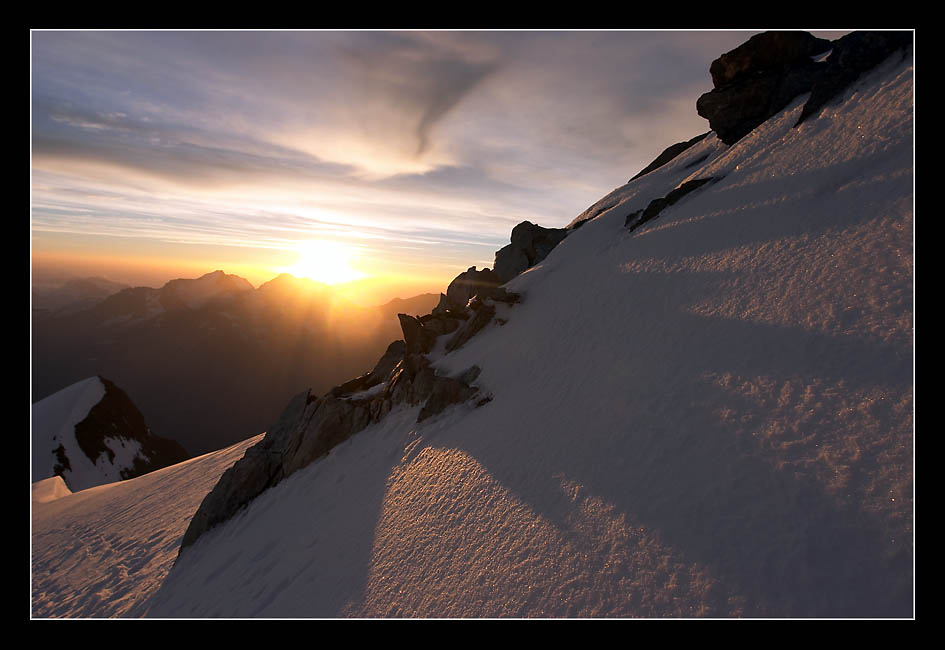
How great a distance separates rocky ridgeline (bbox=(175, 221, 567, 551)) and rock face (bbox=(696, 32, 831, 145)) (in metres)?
15.7

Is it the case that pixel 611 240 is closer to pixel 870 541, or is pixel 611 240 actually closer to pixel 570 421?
pixel 570 421

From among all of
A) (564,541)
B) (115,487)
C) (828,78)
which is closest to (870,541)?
(564,541)

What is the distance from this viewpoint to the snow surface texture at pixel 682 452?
5410mm

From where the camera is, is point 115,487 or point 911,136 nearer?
point 911,136

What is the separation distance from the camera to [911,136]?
34.3 ft

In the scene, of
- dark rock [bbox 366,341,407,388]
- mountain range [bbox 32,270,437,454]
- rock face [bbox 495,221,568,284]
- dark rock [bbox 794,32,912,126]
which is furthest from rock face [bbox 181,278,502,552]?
mountain range [bbox 32,270,437,454]

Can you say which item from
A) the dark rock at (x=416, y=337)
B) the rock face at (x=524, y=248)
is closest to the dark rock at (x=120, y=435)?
the dark rock at (x=416, y=337)

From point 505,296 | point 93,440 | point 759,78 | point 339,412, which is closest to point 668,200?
point 505,296

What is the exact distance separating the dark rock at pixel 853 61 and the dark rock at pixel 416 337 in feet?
59.5

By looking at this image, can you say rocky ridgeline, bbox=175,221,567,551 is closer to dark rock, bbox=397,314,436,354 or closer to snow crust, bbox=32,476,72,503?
dark rock, bbox=397,314,436,354

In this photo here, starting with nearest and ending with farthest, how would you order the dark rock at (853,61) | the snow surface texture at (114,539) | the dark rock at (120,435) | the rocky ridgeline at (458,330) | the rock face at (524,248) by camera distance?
1. the dark rock at (853,61)
2. the rocky ridgeline at (458,330)
3. the snow surface texture at (114,539)
4. the rock face at (524,248)
5. the dark rock at (120,435)

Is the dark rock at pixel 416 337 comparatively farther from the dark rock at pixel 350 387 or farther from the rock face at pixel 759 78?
the rock face at pixel 759 78
